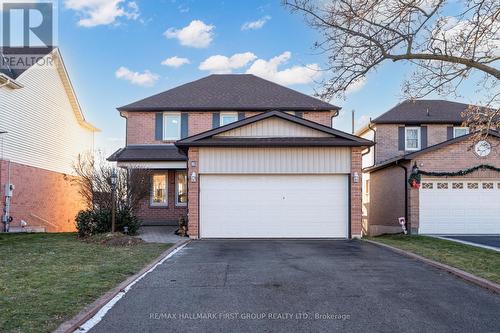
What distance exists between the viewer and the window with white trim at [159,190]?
2012cm

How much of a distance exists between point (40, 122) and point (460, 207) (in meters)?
19.3

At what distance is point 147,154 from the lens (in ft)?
63.4

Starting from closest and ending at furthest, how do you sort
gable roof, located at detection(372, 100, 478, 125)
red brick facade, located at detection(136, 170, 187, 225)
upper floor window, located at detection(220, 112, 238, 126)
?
red brick facade, located at detection(136, 170, 187, 225)
upper floor window, located at detection(220, 112, 238, 126)
gable roof, located at detection(372, 100, 478, 125)

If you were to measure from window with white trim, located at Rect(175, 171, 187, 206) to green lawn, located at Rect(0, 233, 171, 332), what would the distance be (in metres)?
7.49

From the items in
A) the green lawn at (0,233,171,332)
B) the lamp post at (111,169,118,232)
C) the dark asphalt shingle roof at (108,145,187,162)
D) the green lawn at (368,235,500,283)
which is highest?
the dark asphalt shingle roof at (108,145,187,162)

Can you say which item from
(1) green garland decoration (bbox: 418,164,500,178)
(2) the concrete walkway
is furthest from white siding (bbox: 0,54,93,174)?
(1) green garland decoration (bbox: 418,164,500,178)

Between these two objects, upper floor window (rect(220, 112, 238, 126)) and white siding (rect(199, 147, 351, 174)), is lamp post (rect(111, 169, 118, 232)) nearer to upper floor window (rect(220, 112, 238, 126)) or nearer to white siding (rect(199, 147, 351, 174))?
white siding (rect(199, 147, 351, 174))

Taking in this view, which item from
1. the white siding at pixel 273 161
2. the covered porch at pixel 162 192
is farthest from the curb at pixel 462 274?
the covered porch at pixel 162 192

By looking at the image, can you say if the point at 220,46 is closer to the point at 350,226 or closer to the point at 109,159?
the point at 109,159

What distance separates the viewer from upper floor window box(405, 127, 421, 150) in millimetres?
22891

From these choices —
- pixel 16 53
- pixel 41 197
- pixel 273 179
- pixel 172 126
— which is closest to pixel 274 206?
pixel 273 179

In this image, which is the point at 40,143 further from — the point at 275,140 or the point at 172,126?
the point at 275,140

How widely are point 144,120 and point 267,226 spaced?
9694mm

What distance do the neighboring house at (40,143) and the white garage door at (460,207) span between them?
660 inches
